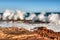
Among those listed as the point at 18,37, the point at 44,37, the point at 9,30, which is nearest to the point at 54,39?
the point at 44,37

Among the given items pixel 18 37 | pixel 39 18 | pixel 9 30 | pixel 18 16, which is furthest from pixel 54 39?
pixel 18 16

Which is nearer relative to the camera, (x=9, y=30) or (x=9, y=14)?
(x=9, y=30)

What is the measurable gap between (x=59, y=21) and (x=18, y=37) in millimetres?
9236

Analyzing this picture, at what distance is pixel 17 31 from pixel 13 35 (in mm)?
1810

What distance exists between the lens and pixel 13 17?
33875 millimetres

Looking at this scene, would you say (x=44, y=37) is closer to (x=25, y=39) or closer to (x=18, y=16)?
(x=25, y=39)

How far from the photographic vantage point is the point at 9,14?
34.2 metres

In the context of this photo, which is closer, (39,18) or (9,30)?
(9,30)

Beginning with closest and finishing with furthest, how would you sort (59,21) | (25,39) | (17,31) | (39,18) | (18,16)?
(25,39), (17,31), (59,21), (39,18), (18,16)

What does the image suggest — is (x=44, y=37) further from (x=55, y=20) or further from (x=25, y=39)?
(x=55, y=20)

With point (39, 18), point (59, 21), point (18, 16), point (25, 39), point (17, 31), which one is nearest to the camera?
point (25, 39)

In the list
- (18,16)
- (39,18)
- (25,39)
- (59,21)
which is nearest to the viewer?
(25,39)

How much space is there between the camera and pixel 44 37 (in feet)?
67.4

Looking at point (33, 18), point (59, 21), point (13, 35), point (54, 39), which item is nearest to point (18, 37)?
point (13, 35)
